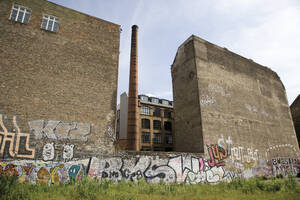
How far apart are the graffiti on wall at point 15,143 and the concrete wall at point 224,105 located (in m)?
9.88

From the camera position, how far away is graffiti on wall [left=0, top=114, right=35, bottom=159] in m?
8.68

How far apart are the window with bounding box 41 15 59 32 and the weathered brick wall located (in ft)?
0.86

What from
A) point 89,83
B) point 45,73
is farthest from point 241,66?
point 45,73

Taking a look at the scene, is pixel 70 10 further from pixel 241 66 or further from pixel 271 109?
pixel 271 109

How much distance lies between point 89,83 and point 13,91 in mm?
3850

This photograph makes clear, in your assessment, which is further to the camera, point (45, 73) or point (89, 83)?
point (89, 83)

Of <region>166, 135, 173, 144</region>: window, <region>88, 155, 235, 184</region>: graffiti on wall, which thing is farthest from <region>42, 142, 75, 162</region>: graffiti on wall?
<region>166, 135, 173, 144</region>: window

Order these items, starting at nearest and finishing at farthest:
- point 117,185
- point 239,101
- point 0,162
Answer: point 0,162 < point 117,185 < point 239,101

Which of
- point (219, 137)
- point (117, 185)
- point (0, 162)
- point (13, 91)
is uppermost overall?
→ point (13, 91)

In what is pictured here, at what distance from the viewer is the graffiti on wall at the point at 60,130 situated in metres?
9.52

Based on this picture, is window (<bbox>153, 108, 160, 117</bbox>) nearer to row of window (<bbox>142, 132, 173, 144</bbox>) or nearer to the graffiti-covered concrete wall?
row of window (<bbox>142, 132, 173, 144</bbox>)

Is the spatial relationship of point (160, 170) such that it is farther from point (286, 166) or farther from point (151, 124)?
point (151, 124)

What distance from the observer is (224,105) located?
14680 millimetres

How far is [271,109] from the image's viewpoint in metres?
18.4
